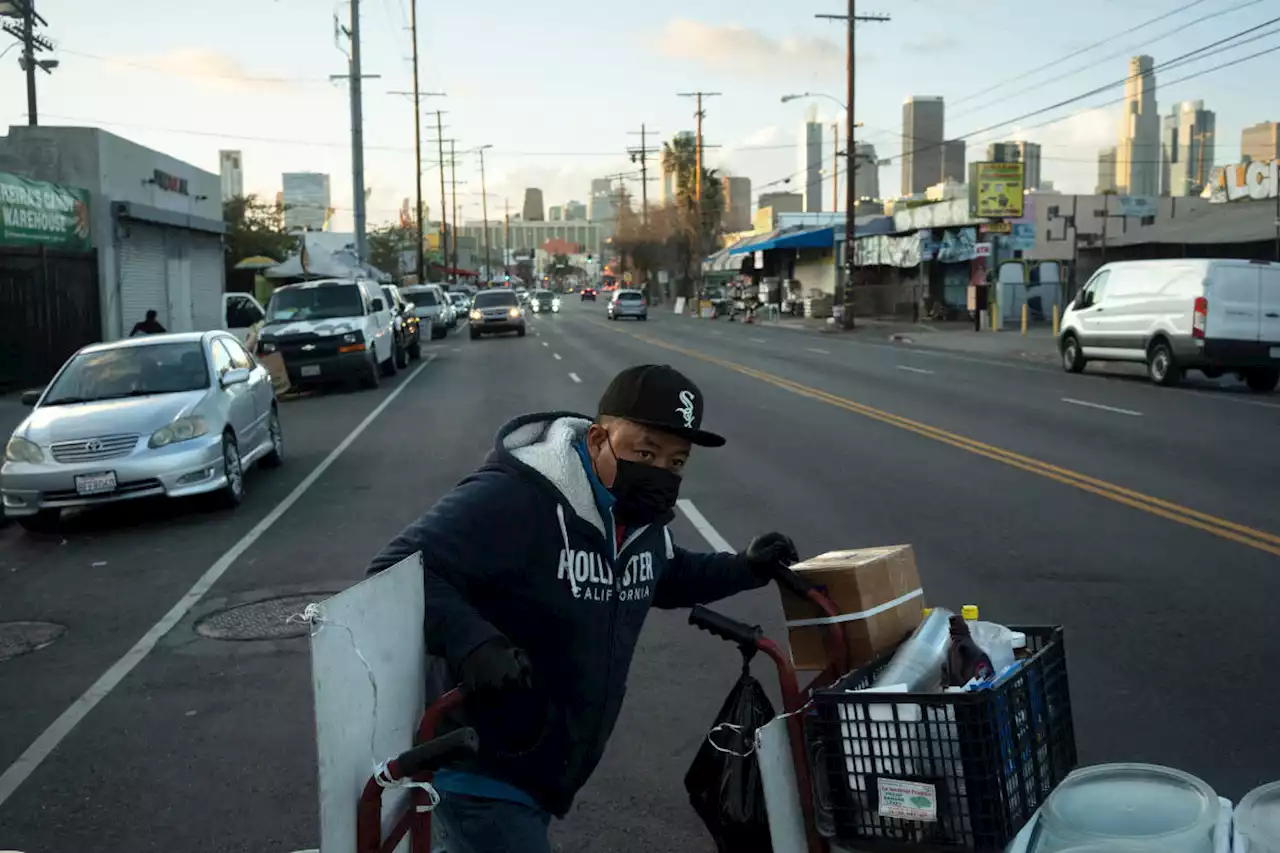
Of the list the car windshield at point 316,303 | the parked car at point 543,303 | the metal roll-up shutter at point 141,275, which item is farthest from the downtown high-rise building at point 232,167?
the car windshield at point 316,303

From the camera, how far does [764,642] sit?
3.13 metres

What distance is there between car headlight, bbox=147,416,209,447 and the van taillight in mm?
16368

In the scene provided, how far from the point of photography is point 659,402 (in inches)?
117

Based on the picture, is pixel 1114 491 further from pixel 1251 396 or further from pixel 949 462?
pixel 1251 396

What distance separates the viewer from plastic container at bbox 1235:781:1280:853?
2850 millimetres

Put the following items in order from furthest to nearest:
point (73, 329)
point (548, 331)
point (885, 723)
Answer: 1. point (548, 331)
2. point (73, 329)
3. point (885, 723)

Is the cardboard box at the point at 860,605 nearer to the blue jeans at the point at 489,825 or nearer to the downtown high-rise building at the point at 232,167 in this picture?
the blue jeans at the point at 489,825

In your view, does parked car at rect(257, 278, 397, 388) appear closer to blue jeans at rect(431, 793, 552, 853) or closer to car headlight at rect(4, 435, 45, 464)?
car headlight at rect(4, 435, 45, 464)

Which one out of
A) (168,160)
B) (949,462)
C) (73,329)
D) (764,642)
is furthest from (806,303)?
(764,642)

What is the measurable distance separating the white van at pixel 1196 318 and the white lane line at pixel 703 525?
13429 mm

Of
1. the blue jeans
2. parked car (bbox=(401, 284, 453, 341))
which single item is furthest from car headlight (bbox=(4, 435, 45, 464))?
parked car (bbox=(401, 284, 453, 341))

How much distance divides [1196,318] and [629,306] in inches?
1761

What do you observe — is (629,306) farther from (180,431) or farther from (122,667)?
(122,667)

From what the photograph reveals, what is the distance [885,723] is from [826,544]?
6513 mm
